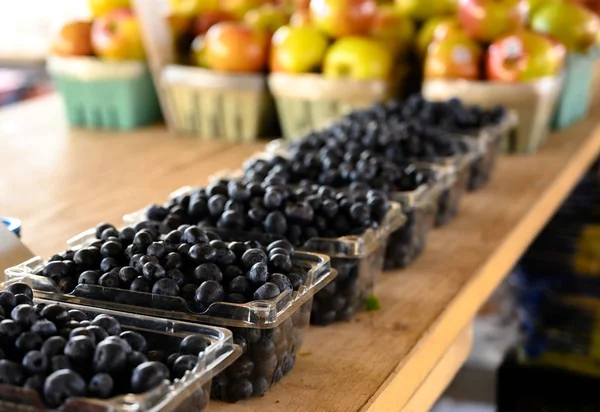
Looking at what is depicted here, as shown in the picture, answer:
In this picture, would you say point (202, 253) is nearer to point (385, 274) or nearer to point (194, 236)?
point (194, 236)

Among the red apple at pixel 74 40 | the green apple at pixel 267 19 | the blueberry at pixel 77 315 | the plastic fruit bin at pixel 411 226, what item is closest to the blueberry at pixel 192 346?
Result: the blueberry at pixel 77 315

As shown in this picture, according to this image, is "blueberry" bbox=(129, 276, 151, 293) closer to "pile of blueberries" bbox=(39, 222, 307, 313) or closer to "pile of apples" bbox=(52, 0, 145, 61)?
"pile of blueberries" bbox=(39, 222, 307, 313)

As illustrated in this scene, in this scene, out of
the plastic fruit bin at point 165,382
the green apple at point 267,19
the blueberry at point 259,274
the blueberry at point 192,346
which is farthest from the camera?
the green apple at point 267,19

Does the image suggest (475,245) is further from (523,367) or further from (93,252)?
(523,367)

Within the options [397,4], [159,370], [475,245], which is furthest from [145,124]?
[159,370]

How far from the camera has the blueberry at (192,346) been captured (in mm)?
719

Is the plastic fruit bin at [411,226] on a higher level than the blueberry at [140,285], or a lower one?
lower

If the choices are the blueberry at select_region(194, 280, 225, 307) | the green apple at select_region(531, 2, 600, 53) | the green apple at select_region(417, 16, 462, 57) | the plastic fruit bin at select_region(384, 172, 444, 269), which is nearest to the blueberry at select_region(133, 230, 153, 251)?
the blueberry at select_region(194, 280, 225, 307)

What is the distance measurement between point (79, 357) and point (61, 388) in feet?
0.12

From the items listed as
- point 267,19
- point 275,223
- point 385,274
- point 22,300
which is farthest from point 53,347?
point 267,19

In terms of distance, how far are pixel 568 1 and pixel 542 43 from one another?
1.16 feet

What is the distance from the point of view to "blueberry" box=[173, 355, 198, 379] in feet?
2.27

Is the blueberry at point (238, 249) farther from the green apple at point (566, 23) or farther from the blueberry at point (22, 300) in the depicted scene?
the green apple at point (566, 23)

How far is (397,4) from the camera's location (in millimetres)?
2104
